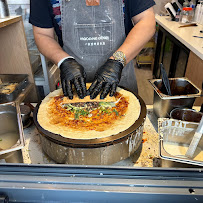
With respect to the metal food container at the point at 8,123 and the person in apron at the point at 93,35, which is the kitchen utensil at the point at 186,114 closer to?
the person in apron at the point at 93,35

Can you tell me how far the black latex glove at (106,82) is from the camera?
1224mm

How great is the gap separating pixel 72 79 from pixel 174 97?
631mm

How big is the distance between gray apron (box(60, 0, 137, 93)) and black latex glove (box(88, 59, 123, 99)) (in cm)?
33

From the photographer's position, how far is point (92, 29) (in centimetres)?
151

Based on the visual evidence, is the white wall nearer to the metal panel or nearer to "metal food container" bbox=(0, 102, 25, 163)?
"metal food container" bbox=(0, 102, 25, 163)

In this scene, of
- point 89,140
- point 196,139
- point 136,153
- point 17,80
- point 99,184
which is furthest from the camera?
point 17,80

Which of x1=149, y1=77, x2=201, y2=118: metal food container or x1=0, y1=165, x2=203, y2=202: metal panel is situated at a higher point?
x1=0, y1=165, x2=203, y2=202: metal panel

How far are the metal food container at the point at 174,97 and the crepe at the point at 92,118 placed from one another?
0.15 meters

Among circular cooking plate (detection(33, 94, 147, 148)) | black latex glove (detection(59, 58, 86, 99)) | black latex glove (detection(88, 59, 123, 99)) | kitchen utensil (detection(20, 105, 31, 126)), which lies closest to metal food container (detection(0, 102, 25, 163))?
circular cooking plate (detection(33, 94, 147, 148))

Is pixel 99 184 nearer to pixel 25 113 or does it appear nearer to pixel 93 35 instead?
pixel 25 113

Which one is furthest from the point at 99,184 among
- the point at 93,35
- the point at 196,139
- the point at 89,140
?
the point at 93,35

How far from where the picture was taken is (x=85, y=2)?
146 cm

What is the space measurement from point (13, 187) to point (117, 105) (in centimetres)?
79

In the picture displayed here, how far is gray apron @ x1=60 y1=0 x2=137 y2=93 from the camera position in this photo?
1.47m
